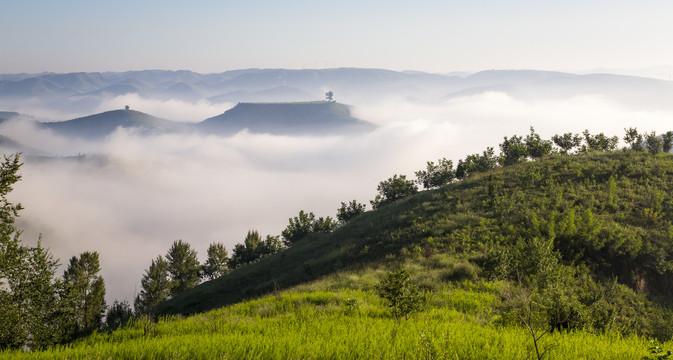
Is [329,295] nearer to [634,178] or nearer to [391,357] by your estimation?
[391,357]

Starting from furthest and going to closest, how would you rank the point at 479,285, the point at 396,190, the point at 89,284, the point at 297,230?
the point at 396,190
the point at 297,230
the point at 89,284
the point at 479,285

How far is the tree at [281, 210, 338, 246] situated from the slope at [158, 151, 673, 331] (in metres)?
32.0

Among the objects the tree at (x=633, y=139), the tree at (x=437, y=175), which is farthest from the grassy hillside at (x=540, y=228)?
the tree at (x=437, y=175)

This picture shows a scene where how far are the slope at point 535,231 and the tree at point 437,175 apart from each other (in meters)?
32.1

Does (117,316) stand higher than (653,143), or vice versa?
(653,143)

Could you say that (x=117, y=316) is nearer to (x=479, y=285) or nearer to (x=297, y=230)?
(x=479, y=285)

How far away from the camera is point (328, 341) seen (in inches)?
278

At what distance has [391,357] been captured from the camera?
5898 mm

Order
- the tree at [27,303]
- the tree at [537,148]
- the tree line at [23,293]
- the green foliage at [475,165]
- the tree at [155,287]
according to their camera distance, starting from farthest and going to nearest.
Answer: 1. the green foliage at [475,165]
2. the tree at [155,287]
3. the tree at [537,148]
4. the tree line at [23,293]
5. the tree at [27,303]

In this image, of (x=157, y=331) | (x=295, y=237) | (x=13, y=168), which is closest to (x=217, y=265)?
(x=295, y=237)

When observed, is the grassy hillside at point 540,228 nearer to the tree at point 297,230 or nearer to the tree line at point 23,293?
the tree line at point 23,293

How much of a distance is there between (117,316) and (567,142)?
82.2 m

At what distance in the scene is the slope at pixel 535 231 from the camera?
926 inches

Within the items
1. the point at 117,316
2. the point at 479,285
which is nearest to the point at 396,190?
the point at 117,316
